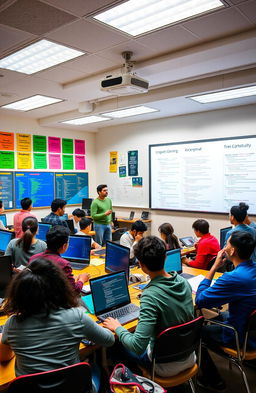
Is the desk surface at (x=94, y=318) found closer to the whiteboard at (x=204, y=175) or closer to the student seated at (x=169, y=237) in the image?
the student seated at (x=169, y=237)

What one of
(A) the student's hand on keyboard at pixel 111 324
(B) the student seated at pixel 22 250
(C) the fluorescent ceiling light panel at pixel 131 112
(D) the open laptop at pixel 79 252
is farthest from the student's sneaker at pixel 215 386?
(C) the fluorescent ceiling light panel at pixel 131 112

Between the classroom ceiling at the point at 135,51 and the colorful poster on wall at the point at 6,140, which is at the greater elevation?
the classroom ceiling at the point at 135,51

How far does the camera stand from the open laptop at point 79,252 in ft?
10.9

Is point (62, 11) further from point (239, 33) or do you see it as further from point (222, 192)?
point (222, 192)

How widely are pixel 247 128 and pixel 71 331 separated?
489cm

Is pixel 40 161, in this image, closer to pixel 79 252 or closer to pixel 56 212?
pixel 56 212

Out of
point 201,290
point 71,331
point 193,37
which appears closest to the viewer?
point 71,331

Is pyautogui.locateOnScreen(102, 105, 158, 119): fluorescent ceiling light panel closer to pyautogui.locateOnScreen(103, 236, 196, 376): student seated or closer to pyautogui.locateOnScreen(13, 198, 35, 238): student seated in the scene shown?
pyautogui.locateOnScreen(13, 198, 35, 238): student seated

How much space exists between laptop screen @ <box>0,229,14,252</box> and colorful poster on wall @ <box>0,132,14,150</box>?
2.90 meters

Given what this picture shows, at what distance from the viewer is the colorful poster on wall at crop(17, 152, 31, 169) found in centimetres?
634

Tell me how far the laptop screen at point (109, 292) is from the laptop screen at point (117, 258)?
0.35 meters

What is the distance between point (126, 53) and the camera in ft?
10.8

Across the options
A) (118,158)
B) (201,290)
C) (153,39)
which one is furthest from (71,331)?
(118,158)

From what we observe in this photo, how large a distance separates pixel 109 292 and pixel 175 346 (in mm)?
650
